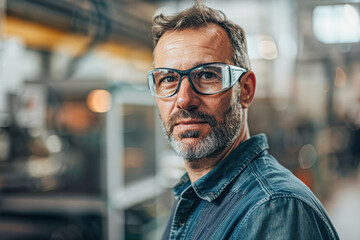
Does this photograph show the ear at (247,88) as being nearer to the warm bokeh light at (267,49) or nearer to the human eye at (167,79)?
the human eye at (167,79)

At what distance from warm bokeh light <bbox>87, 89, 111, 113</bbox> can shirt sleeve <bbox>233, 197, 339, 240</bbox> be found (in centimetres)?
306

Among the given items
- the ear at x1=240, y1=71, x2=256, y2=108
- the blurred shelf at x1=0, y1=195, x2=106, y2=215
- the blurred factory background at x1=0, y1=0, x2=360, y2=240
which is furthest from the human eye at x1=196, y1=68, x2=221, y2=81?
the blurred shelf at x1=0, y1=195, x2=106, y2=215

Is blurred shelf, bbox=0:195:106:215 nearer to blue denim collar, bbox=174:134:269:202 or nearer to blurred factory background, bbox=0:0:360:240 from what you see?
blurred factory background, bbox=0:0:360:240

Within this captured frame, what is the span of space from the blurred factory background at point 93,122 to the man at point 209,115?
236cm

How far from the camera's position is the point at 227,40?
109cm

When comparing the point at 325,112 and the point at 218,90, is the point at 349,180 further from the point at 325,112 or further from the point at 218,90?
the point at 218,90

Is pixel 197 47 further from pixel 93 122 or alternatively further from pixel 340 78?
pixel 340 78

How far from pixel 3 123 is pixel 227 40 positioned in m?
4.23

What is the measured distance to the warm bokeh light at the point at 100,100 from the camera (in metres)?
3.77

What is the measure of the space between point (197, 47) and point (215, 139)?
260 mm

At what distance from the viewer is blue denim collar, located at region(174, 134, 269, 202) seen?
1015 millimetres

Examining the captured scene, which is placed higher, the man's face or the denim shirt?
the man's face

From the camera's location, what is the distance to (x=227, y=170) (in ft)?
3.43

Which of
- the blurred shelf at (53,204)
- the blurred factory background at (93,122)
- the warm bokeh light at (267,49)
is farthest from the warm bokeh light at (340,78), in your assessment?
the blurred shelf at (53,204)
